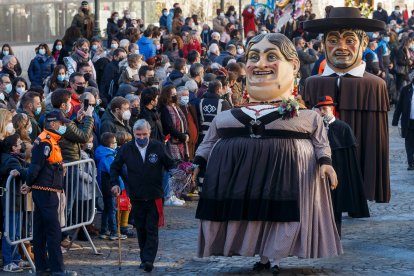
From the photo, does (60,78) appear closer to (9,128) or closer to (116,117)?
(116,117)

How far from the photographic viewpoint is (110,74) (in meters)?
19.3

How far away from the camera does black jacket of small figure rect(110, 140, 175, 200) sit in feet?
38.4

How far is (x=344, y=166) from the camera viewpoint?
13266 millimetres

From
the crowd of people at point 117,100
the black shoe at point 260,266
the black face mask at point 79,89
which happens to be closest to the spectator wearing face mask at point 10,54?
the crowd of people at point 117,100

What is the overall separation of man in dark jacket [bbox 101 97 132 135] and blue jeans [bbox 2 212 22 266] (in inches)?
104

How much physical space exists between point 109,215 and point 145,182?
188 centimetres

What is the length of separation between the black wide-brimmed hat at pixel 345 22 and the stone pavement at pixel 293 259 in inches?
90.9

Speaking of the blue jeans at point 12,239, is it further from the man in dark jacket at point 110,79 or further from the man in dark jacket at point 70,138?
the man in dark jacket at point 110,79

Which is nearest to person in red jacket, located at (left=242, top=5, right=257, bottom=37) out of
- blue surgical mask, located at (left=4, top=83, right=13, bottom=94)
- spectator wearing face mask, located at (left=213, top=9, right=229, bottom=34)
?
spectator wearing face mask, located at (left=213, top=9, right=229, bottom=34)

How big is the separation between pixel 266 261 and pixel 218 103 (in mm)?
5211

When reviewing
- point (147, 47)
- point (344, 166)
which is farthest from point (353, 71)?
point (147, 47)

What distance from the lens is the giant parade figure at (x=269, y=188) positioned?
36.4 feet

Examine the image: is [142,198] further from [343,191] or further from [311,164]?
[343,191]

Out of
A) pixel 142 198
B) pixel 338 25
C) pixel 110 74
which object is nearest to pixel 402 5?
pixel 110 74
